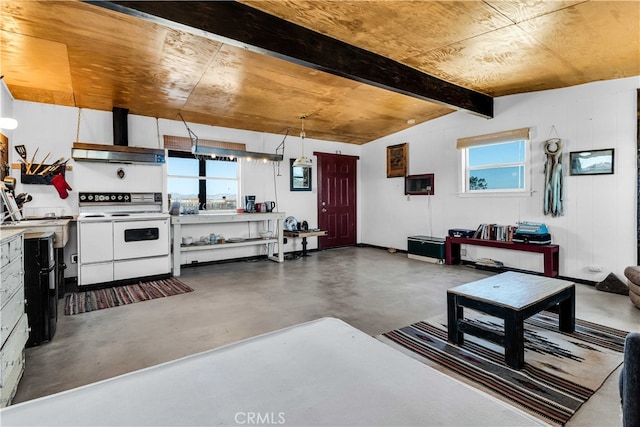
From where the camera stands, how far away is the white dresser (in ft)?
5.71

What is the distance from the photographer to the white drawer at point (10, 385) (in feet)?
5.59

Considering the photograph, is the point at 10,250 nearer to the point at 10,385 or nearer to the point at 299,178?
the point at 10,385

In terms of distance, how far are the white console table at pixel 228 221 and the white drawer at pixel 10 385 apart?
313 cm

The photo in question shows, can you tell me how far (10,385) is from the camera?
6.01 feet

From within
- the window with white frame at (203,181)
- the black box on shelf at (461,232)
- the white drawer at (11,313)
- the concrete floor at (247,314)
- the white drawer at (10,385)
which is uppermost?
the window with white frame at (203,181)

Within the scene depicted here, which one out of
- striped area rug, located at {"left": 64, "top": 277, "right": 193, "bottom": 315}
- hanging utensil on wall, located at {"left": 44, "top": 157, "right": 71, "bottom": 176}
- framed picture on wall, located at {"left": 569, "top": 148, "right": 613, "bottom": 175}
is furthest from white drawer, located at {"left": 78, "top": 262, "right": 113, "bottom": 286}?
framed picture on wall, located at {"left": 569, "top": 148, "right": 613, "bottom": 175}

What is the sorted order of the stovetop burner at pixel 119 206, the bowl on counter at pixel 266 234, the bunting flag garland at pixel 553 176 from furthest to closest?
the bowl on counter at pixel 266 234
the bunting flag garland at pixel 553 176
the stovetop burner at pixel 119 206

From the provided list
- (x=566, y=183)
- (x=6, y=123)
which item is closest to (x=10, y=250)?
(x=6, y=123)

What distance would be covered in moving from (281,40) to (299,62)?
0.93ft

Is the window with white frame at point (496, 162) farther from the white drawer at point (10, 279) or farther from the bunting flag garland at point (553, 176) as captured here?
the white drawer at point (10, 279)

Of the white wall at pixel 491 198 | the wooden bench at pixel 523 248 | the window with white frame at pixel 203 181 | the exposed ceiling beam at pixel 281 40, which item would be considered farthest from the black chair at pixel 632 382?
the window with white frame at pixel 203 181

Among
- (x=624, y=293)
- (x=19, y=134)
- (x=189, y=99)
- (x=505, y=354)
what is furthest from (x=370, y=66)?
(x=19, y=134)

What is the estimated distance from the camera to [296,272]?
540 cm

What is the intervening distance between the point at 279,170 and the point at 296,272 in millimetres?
2605
